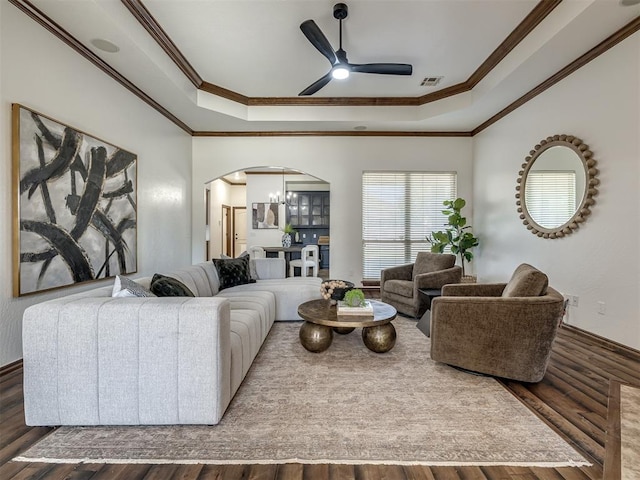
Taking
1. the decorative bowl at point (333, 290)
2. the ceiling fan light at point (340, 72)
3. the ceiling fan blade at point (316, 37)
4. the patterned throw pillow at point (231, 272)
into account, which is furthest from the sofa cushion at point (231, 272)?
the ceiling fan blade at point (316, 37)

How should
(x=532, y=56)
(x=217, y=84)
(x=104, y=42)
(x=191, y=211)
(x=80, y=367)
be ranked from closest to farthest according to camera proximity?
(x=80, y=367), (x=104, y=42), (x=532, y=56), (x=217, y=84), (x=191, y=211)

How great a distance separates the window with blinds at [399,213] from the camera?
5.86m

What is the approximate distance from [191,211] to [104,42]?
3.14 metres

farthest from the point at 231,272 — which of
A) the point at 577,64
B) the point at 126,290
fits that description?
the point at 577,64

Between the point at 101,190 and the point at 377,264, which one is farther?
the point at 377,264

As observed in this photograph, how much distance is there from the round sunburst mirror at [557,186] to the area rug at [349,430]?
232cm

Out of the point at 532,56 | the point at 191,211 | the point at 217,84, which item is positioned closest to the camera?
the point at 532,56

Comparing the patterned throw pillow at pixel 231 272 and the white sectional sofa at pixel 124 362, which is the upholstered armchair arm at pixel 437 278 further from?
the white sectional sofa at pixel 124 362

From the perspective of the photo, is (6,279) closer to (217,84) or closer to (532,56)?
(217,84)

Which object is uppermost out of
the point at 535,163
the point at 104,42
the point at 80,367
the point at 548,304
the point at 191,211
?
the point at 104,42

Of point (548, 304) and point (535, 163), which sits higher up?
point (535, 163)

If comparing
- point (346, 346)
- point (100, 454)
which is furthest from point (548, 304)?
point (100, 454)

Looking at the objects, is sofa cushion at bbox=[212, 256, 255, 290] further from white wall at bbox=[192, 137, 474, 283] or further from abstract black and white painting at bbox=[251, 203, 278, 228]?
abstract black and white painting at bbox=[251, 203, 278, 228]

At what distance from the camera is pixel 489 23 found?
3.13 meters
